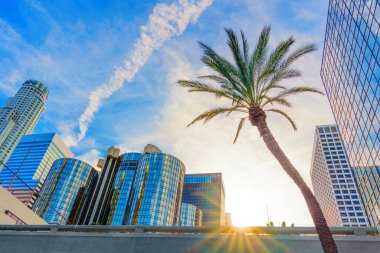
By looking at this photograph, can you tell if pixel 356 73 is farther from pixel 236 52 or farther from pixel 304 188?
pixel 304 188

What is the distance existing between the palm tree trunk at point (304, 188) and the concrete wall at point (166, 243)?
750 millimetres

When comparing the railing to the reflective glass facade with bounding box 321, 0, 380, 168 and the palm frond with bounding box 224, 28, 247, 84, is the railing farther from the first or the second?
the reflective glass facade with bounding box 321, 0, 380, 168

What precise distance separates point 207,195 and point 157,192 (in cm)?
6694

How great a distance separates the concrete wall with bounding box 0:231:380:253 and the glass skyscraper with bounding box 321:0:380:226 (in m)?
27.9

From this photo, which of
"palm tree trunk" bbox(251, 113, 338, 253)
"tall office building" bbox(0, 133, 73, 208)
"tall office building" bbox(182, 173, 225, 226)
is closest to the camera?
"palm tree trunk" bbox(251, 113, 338, 253)

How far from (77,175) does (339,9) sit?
124315mm

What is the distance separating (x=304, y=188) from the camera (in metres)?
9.31

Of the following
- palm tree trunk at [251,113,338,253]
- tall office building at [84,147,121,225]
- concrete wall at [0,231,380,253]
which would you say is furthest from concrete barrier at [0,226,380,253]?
tall office building at [84,147,121,225]

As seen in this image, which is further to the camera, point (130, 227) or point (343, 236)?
point (130, 227)

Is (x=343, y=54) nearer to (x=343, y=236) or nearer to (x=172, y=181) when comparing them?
(x=343, y=236)

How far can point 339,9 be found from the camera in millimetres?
38500

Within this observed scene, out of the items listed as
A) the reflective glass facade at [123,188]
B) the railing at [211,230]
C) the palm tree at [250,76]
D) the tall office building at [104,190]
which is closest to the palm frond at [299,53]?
the palm tree at [250,76]

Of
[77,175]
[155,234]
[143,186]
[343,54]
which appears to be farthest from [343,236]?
[77,175]

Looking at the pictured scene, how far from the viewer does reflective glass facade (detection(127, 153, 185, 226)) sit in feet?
301
